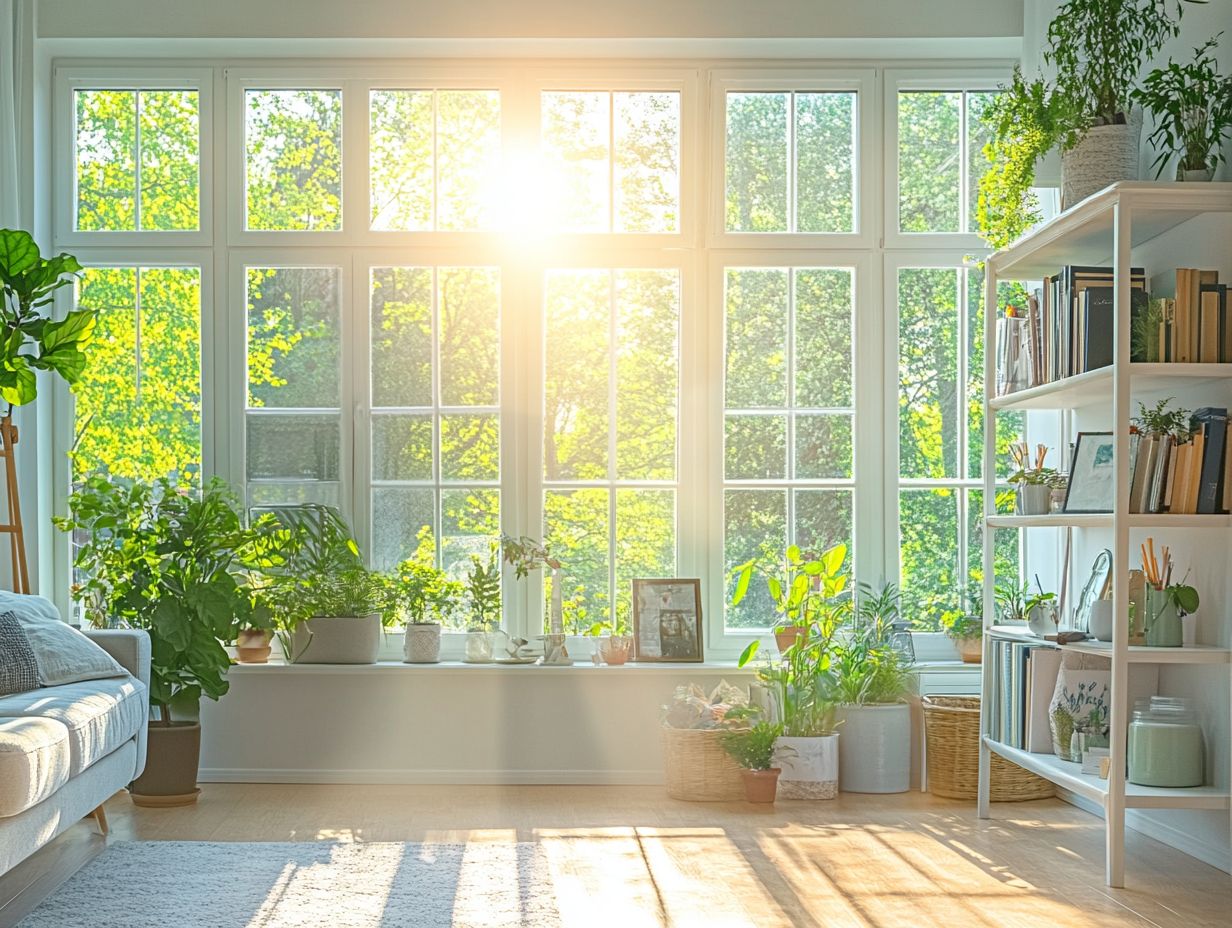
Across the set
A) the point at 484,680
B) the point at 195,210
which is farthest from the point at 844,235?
the point at 195,210

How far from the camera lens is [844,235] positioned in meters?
5.65

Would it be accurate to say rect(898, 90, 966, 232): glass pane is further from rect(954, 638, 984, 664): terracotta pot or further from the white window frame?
the white window frame

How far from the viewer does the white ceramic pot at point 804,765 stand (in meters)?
4.90

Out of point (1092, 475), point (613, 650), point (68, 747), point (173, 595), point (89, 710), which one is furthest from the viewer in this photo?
point (613, 650)

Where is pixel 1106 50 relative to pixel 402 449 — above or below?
above

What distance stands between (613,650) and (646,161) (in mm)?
2070

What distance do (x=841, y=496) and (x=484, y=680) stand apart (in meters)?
1.68

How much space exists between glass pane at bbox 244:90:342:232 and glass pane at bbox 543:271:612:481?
3.41ft

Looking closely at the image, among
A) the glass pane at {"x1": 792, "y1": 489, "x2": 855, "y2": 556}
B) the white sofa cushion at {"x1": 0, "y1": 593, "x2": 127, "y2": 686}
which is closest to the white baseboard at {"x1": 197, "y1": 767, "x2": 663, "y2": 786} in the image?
the white sofa cushion at {"x1": 0, "y1": 593, "x2": 127, "y2": 686}

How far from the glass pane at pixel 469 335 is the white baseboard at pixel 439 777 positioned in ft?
5.01

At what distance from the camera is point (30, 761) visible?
3178 millimetres

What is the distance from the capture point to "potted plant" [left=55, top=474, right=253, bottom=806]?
479 centimetres

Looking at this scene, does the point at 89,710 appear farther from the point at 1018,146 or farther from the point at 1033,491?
the point at 1018,146

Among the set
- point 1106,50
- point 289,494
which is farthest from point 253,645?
point 1106,50
